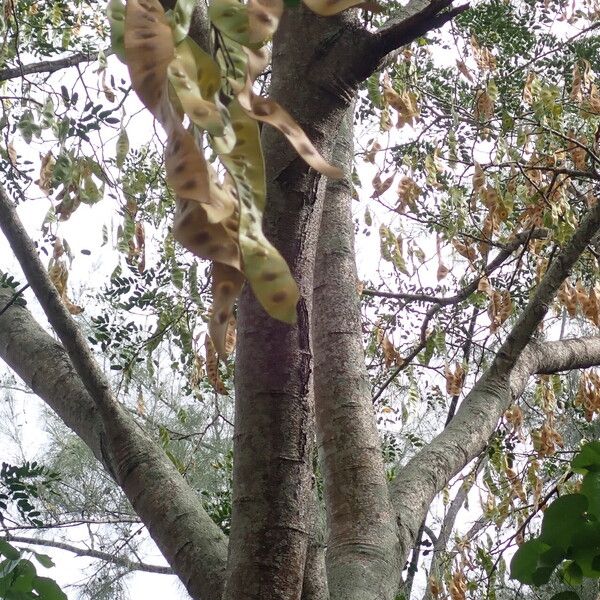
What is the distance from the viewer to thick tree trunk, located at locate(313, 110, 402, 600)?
1.12m

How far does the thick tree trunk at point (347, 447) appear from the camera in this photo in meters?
1.12

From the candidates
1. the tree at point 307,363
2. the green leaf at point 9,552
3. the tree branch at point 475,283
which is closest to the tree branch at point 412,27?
the tree at point 307,363

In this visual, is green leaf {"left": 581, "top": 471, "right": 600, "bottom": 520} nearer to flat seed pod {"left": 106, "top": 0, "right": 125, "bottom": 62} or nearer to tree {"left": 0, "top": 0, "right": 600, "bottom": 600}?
tree {"left": 0, "top": 0, "right": 600, "bottom": 600}

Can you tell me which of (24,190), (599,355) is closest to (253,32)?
(599,355)

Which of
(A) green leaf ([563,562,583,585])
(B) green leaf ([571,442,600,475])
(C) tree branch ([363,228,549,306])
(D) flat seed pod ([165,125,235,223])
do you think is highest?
(C) tree branch ([363,228,549,306])

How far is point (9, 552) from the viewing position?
1040mm

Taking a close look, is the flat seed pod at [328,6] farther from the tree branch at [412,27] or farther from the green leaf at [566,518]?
the green leaf at [566,518]

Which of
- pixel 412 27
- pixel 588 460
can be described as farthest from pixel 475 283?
pixel 412 27

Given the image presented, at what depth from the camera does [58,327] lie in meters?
1.14

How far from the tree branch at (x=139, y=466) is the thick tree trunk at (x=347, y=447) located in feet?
0.55

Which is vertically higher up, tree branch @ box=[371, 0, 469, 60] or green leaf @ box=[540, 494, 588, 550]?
tree branch @ box=[371, 0, 469, 60]

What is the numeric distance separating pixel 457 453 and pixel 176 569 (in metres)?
0.65

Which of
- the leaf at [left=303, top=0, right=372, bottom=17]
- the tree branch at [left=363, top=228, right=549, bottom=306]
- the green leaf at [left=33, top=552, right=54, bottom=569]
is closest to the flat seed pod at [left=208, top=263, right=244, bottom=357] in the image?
the leaf at [left=303, top=0, right=372, bottom=17]

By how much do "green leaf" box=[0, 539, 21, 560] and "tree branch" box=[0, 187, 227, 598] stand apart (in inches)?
7.0
